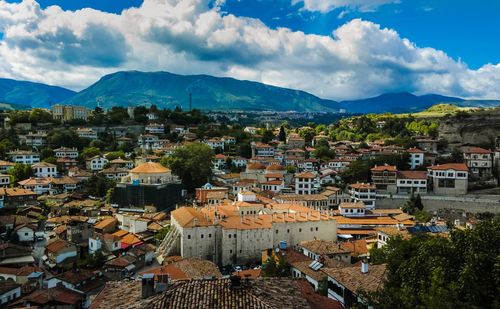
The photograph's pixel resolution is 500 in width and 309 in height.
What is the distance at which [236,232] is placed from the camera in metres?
29.5

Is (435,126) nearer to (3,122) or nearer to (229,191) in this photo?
(229,191)

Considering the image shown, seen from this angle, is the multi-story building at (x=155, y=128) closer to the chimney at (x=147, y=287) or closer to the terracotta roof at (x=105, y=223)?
the terracotta roof at (x=105, y=223)

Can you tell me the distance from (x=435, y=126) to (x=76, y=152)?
5409 cm

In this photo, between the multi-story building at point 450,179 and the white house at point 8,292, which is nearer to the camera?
the white house at point 8,292

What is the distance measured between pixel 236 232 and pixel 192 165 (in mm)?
20626

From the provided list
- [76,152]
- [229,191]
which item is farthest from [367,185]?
[76,152]

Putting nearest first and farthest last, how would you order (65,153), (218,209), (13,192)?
(218,209), (13,192), (65,153)

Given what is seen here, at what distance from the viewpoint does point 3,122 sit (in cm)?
7119

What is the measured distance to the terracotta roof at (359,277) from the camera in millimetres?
15250

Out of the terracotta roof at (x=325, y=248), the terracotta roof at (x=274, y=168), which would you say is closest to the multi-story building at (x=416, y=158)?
the terracotta roof at (x=274, y=168)

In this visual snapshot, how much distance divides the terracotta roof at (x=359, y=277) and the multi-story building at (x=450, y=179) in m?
31.3

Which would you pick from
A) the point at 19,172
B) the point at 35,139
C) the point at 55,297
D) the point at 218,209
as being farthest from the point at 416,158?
the point at 35,139

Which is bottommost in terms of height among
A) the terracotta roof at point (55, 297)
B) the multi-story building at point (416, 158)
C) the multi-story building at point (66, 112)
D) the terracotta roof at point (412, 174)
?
the terracotta roof at point (55, 297)

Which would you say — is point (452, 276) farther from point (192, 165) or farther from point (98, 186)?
point (98, 186)
